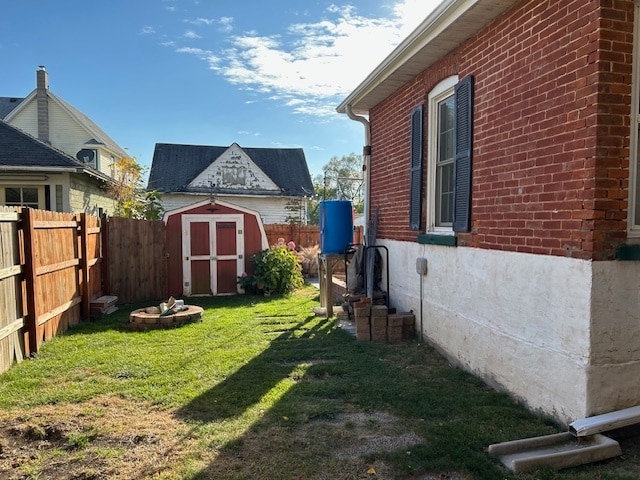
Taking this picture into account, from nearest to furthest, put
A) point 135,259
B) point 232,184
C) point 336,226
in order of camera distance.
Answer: point 336,226
point 135,259
point 232,184

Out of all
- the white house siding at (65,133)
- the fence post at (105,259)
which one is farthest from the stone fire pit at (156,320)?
the white house siding at (65,133)

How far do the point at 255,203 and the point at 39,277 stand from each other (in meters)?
16.6

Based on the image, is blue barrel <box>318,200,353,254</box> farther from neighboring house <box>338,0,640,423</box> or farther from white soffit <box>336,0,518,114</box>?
neighboring house <box>338,0,640,423</box>

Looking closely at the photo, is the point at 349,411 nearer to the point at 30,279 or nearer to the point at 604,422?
the point at 604,422

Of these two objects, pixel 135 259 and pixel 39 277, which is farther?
pixel 135 259

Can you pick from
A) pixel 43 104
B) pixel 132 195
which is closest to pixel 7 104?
pixel 43 104

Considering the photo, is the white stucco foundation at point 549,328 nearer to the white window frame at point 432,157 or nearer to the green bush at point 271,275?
the white window frame at point 432,157

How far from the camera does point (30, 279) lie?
17.2ft

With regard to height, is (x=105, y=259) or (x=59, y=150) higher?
(x=59, y=150)

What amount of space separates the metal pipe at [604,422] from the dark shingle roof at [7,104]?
80.0ft

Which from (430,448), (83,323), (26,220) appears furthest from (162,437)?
(83,323)

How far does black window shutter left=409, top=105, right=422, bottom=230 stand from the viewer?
18.8ft

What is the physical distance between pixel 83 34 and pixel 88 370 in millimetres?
11674

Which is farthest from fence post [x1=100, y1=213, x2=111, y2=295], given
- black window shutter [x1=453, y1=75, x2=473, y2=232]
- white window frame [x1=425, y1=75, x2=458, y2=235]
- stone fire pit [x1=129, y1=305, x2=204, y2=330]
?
black window shutter [x1=453, y1=75, x2=473, y2=232]
